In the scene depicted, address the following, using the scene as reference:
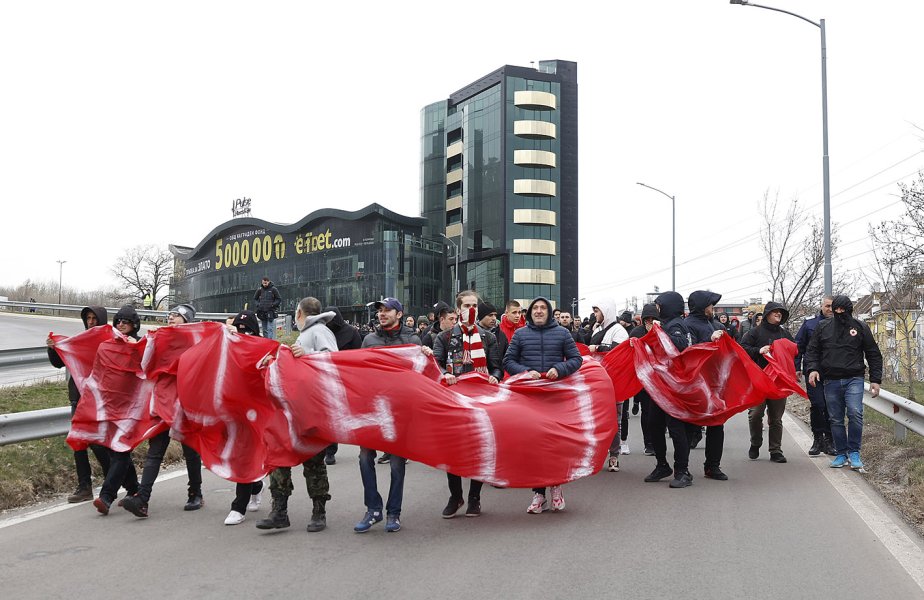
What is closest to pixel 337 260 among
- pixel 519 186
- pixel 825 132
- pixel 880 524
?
pixel 519 186

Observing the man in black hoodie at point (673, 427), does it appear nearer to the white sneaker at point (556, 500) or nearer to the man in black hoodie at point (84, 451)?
the white sneaker at point (556, 500)

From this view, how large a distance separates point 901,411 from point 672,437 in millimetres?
3103

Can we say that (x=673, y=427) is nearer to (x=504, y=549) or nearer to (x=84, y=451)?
(x=504, y=549)

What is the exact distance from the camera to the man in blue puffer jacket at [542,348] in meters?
8.10

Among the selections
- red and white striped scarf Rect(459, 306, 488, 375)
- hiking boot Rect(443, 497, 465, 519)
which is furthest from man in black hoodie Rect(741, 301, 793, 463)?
hiking boot Rect(443, 497, 465, 519)

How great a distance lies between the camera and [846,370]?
9.91 meters

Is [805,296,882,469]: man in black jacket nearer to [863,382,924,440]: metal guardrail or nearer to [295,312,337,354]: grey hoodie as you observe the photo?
[863,382,924,440]: metal guardrail

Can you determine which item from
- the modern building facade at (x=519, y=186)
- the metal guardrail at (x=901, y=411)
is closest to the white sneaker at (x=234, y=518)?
the metal guardrail at (x=901, y=411)

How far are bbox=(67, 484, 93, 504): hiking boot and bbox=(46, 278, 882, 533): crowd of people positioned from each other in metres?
0.01

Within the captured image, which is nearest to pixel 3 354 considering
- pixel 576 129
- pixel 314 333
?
pixel 314 333

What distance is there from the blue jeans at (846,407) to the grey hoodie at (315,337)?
6.16 m

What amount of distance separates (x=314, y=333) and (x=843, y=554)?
15.1 feet

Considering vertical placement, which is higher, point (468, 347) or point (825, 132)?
point (825, 132)

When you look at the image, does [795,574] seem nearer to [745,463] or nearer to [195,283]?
[745,463]
